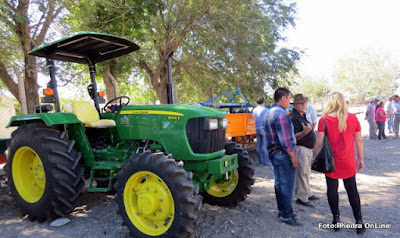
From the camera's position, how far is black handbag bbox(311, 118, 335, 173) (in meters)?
3.15

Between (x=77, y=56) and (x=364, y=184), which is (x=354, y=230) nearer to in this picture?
(x=364, y=184)

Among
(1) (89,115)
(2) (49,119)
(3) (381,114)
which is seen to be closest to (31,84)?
(1) (89,115)

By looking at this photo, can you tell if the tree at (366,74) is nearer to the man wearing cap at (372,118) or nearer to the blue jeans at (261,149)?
the man wearing cap at (372,118)

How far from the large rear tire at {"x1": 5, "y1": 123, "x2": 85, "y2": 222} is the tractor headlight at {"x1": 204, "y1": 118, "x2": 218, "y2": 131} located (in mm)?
1818

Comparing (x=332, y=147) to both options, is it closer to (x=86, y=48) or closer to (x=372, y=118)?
(x=86, y=48)

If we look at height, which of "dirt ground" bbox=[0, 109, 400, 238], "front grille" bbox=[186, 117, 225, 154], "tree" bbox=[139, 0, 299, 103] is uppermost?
"tree" bbox=[139, 0, 299, 103]

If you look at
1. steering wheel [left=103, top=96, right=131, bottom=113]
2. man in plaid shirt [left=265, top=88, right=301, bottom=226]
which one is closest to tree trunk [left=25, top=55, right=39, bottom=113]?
steering wheel [left=103, top=96, right=131, bottom=113]

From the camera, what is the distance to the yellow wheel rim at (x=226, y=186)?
412 cm

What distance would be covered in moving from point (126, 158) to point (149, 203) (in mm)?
1118

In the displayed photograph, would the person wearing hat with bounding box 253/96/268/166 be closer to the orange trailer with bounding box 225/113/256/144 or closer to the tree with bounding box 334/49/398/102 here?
the orange trailer with bounding box 225/113/256/144

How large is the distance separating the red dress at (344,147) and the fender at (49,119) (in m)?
3.37

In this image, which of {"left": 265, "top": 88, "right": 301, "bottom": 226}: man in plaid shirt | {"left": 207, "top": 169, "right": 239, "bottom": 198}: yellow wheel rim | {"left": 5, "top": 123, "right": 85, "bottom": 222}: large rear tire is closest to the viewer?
{"left": 265, "top": 88, "right": 301, "bottom": 226}: man in plaid shirt

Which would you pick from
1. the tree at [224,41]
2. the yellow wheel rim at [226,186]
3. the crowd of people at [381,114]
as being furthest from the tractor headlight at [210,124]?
the crowd of people at [381,114]

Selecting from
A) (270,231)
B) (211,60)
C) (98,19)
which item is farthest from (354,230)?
(211,60)
